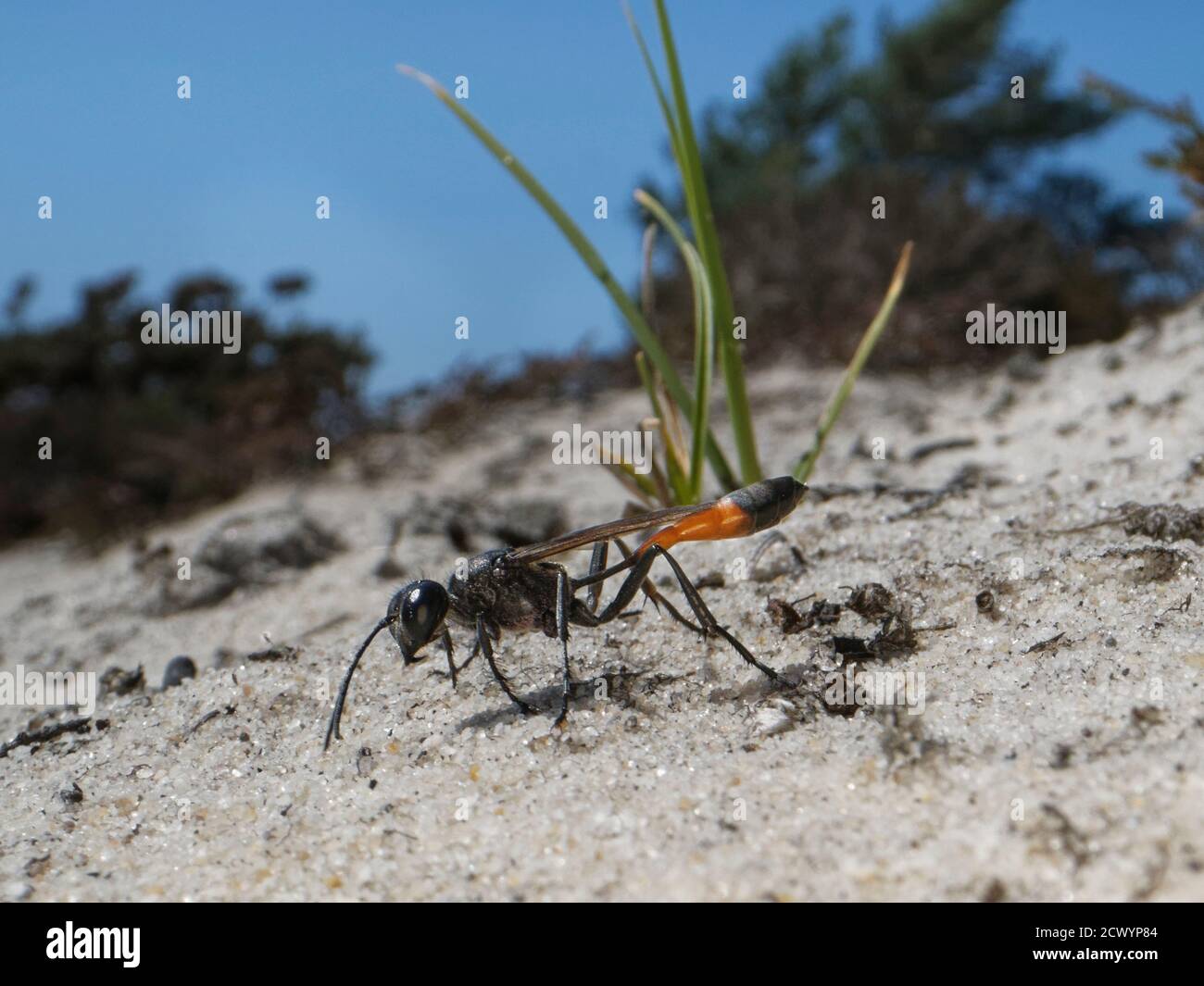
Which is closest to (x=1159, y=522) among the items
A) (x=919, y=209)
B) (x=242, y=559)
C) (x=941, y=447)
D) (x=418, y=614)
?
(x=418, y=614)

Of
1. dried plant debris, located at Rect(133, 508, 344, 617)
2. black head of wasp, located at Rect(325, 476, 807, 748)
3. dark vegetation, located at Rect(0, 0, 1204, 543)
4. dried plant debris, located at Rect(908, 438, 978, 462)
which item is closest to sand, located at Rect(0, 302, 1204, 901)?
black head of wasp, located at Rect(325, 476, 807, 748)

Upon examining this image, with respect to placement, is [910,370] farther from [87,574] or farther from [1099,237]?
[1099,237]

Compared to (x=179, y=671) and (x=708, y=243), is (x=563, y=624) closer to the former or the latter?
(x=179, y=671)

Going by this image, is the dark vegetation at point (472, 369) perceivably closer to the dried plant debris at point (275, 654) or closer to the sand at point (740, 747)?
the sand at point (740, 747)

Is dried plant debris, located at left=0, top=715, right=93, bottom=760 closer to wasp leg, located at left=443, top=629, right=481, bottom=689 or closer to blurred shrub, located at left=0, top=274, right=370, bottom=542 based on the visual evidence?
wasp leg, located at left=443, top=629, right=481, bottom=689
